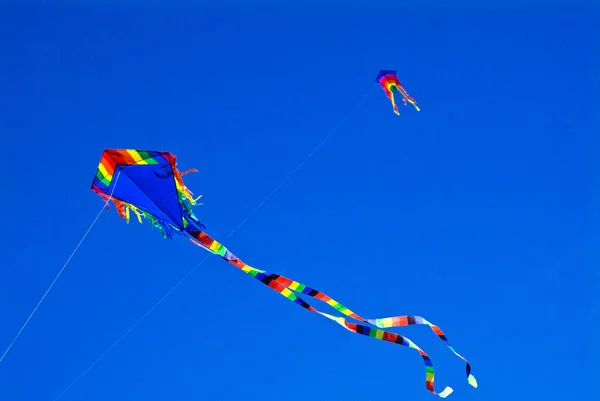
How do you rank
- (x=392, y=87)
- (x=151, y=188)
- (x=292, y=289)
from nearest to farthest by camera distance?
(x=292, y=289)
(x=151, y=188)
(x=392, y=87)

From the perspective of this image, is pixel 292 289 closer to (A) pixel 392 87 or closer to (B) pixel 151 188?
(B) pixel 151 188

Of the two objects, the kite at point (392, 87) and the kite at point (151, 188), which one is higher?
the kite at point (392, 87)

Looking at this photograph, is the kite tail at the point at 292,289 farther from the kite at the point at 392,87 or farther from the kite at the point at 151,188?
the kite at the point at 392,87

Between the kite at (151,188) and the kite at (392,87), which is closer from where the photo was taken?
the kite at (151,188)

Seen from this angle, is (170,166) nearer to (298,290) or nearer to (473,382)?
(298,290)

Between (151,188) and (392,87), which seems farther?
(392,87)

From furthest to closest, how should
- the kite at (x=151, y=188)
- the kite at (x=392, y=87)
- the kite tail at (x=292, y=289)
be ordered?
1. the kite at (x=392, y=87)
2. the kite at (x=151, y=188)
3. the kite tail at (x=292, y=289)

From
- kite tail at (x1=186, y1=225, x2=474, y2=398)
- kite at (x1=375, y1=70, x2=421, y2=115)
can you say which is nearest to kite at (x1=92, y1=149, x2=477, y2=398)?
kite tail at (x1=186, y1=225, x2=474, y2=398)

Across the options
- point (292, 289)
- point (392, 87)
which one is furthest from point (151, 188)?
point (392, 87)

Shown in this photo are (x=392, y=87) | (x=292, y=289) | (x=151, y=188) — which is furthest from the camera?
(x=392, y=87)

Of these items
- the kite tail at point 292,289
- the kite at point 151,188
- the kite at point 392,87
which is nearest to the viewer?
the kite tail at point 292,289

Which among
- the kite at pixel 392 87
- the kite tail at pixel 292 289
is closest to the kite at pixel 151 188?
the kite tail at pixel 292 289

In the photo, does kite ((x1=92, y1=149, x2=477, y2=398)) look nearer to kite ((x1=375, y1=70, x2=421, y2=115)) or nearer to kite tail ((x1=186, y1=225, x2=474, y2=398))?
kite tail ((x1=186, y1=225, x2=474, y2=398))

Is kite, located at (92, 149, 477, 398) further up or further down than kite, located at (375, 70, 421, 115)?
further down
